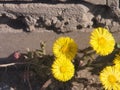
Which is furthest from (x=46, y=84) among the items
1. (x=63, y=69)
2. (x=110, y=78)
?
(x=110, y=78)

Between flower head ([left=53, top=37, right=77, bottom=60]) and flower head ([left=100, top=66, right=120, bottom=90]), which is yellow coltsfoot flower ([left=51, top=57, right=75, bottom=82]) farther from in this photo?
flower head ([left=100, top=66, right=120, bottom=90])

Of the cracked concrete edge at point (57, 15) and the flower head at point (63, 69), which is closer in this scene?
the flower head at point (63, 69)

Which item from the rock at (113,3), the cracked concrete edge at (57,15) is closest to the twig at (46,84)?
the cracked concrete edge at (57,15)

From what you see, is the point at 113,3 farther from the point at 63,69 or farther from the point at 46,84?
the point at 46,84

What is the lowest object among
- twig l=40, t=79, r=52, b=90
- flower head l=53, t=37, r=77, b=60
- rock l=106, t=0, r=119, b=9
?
twig l=40, t=79, r=52, b=90

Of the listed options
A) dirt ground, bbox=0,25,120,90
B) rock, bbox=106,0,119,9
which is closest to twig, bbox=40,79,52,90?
dirt ground, bbox=0,25,120,90

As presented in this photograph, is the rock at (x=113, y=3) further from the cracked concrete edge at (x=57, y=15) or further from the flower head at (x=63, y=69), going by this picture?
the flower head at (x=63, y=69)
